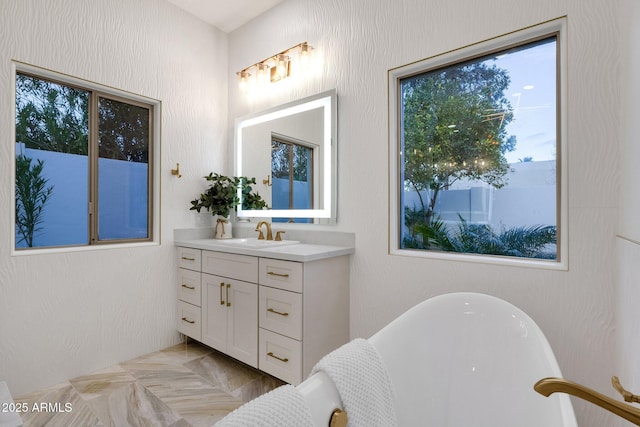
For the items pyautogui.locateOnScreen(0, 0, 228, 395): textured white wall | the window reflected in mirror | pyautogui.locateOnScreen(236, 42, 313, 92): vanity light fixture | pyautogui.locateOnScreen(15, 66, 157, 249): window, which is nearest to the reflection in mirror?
the window reflected in mirror

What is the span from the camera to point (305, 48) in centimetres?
249

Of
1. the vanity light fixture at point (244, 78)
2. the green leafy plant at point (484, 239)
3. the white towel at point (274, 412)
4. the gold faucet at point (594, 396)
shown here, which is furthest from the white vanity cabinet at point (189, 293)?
the gold faucet at point (594, 396)

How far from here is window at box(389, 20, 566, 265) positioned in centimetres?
165

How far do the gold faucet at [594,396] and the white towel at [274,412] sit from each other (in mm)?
553

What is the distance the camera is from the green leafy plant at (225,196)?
9.43 ft

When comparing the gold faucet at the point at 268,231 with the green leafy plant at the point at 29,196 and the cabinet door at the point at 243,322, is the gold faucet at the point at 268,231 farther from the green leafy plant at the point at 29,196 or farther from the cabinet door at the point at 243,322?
the green leafy plant at the point at 29,196

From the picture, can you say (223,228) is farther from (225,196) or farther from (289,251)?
(289,251)

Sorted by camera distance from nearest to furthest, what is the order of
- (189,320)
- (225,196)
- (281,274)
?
(281,274), (189,320), (225,196)

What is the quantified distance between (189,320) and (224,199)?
1.04 m

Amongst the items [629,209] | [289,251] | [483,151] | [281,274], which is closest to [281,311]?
[281,274]

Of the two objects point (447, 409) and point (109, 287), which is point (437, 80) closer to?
point (447, 409)

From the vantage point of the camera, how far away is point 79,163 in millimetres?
2328

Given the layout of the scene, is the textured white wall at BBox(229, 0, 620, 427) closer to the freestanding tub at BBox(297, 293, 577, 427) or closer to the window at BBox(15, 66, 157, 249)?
the freestanding tub at BBox(297, 293, 577, 427)

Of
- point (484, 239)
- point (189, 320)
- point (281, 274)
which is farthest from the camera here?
point (189, 320)
